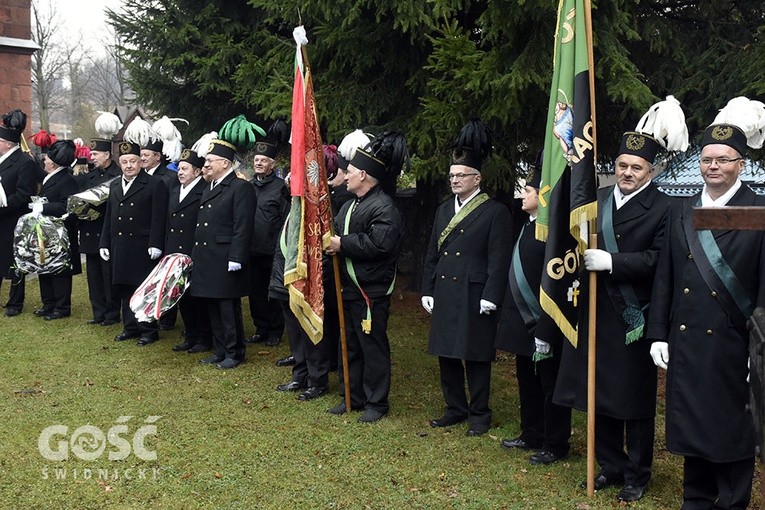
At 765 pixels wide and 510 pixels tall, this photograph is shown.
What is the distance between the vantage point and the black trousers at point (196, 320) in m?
8.96

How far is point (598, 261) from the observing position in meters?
4.86

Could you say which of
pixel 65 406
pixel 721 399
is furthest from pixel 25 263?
pixel 721 399

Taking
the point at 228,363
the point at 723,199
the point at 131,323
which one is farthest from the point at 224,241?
the point at 723,199

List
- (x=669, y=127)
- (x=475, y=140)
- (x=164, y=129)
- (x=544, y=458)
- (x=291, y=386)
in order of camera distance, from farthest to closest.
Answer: (x=164, y=129) → (x=291, y=386) → (x=475, y=140) → (x=544, y=458) → (x=669, y=127)

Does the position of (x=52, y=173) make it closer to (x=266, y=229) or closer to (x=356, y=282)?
(x=266, y=229)

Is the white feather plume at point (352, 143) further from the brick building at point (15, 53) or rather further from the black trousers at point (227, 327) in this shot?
the brick building at point (15, 53)

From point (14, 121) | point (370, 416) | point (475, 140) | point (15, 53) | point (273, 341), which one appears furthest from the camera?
point (15, 53)

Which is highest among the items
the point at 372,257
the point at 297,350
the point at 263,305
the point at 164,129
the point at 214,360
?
the point at 164,129

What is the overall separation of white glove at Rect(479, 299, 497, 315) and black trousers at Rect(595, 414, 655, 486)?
3.74 ft

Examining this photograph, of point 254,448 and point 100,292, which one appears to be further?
point 100,292

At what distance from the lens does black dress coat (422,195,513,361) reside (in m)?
6.09

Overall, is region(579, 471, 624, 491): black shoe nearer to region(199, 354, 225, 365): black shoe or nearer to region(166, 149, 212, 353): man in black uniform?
region(199, 354, 225, 365): black shoe

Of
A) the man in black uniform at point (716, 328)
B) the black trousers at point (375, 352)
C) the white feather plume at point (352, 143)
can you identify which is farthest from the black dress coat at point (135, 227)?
the man in black uniform at point (716, 328)

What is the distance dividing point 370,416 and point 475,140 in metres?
2.31
